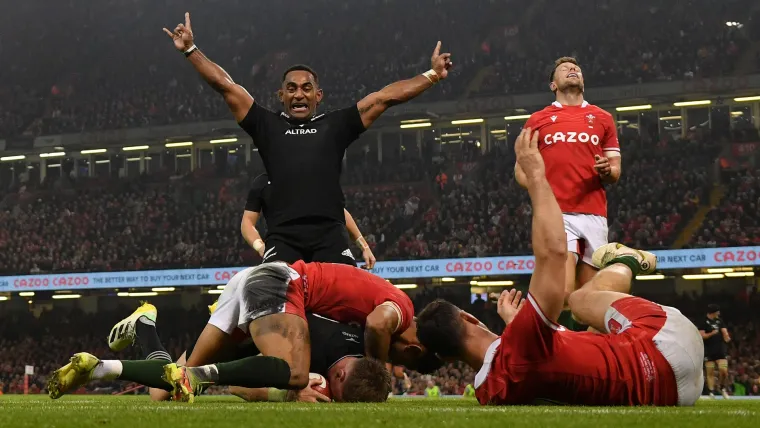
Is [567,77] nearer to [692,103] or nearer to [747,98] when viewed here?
[692,103]

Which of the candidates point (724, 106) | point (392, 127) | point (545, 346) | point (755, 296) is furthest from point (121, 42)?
point (545, 346)

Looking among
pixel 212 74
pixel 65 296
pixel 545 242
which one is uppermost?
pixel 212 74

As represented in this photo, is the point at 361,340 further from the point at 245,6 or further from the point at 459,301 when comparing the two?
the point at 245,6

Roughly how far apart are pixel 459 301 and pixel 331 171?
78.2ft

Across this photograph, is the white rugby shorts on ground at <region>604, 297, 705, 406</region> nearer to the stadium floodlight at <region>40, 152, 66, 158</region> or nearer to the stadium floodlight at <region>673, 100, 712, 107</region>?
the stadium floodlight at <region>673, 100, 712, 107</region>

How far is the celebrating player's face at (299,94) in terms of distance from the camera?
736 centimetres

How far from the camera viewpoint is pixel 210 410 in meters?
4.68

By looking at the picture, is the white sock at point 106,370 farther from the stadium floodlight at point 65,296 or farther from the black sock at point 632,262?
the stadium floodlight at point 65,296

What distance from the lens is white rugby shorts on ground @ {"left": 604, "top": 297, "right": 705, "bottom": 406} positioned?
188 inches

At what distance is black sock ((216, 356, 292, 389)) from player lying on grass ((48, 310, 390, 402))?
0.36 m

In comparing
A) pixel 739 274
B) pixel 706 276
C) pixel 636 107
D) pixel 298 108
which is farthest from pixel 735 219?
pixel 298 108

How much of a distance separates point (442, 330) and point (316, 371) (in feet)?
4.30

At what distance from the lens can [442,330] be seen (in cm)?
543

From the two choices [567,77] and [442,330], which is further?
[567,77]
